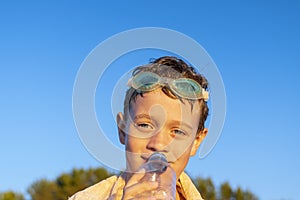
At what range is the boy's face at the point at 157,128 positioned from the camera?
191cm

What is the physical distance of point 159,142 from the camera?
189 cm

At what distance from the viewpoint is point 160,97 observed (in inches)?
79.9

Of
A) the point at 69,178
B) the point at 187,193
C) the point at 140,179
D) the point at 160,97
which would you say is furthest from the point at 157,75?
the point at 69,178

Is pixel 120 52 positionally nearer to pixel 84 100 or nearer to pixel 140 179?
pixel 84 100

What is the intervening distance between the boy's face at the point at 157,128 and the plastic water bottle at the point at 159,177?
121 mm

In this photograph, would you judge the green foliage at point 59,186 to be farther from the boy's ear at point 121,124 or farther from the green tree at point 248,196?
the boy's ear at point 121,124

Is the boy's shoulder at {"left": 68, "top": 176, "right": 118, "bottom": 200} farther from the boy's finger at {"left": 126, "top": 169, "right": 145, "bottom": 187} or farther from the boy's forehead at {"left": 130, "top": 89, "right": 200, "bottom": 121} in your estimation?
the boy's finger at {"left": 126, "top": 169, "right": 145, "bottom": 187}

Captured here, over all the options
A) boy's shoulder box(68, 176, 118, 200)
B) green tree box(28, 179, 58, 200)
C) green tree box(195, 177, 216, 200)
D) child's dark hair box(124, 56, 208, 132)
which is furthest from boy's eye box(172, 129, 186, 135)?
green tree box(28, 179, 58, 200)

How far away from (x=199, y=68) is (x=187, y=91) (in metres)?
0.24

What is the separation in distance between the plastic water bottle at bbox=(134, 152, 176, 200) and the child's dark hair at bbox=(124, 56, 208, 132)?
0.32 m

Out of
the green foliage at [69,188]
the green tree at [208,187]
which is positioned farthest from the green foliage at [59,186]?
the green tree at [208,187]

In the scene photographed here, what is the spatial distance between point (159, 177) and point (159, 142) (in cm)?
23

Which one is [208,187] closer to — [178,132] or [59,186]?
[59,186]

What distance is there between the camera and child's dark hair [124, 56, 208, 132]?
2.04 meters
